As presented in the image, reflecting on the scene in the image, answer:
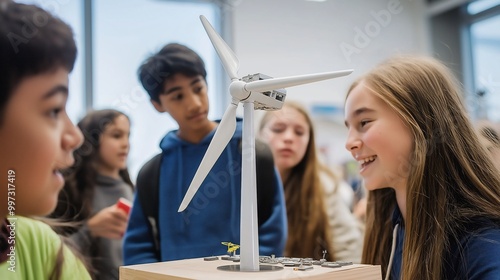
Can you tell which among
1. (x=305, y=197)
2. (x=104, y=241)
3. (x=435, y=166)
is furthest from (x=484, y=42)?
(x=104, y=241)

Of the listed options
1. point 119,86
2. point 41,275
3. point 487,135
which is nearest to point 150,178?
point 41,275

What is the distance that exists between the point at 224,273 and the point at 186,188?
14.6 inches

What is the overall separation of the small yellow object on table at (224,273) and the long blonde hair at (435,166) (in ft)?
0.62

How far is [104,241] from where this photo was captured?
1.10 meters

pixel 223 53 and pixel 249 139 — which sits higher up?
pixel 223 53

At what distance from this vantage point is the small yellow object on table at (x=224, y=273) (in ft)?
2.19

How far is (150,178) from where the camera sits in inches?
42.0

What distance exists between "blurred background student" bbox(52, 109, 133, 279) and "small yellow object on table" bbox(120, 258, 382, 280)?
304 millimetres

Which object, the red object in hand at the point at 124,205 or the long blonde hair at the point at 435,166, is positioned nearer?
the long blonde hair at the point at 435,166

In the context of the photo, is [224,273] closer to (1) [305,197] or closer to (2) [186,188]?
(2) [186,188]

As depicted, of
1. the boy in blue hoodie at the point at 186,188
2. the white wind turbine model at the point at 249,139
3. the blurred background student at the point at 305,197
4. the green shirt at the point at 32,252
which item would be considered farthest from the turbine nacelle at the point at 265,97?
the blurred background student at the point at 305,197

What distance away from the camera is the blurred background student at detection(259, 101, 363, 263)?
4.78 ft

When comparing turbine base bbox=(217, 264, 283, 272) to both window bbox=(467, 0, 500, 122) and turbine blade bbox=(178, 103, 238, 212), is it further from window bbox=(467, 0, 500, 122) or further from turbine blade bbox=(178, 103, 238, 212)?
window bbox=(467, 0, 500, 122)

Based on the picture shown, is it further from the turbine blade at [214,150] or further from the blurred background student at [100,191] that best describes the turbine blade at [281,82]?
the blurred background student at [100,191]
